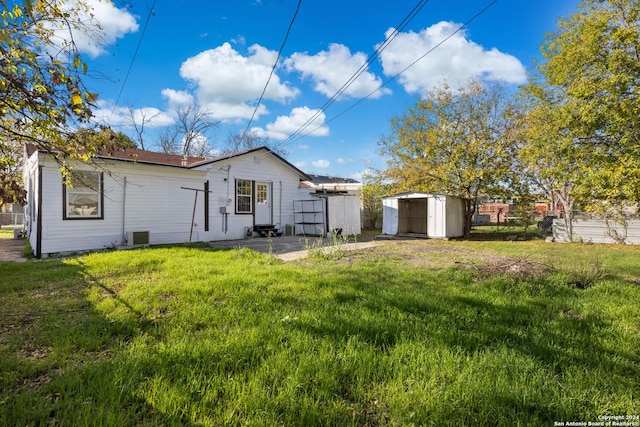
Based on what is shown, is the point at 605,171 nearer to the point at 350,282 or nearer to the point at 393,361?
the point at 350,282

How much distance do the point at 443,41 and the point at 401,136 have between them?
7.99 metres

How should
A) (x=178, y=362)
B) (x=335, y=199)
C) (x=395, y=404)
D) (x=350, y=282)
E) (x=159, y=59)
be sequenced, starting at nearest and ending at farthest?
(x=395, y=404)
(x=178, y=362)
(x=350, y=282)
(x=159, y=59)
(x=335, y=199)

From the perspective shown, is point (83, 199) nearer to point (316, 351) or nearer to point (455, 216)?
point (316, 351)

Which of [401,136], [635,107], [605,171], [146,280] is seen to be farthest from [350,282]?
[401,136]

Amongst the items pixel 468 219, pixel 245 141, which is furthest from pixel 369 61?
pixel 245 141

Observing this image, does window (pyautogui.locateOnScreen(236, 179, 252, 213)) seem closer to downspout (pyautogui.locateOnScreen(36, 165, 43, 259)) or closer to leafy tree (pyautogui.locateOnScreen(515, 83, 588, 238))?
downspout (pyautogui.locateOnScreen(36, 165, 43, 259))

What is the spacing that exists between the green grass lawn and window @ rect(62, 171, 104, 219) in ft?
14.9

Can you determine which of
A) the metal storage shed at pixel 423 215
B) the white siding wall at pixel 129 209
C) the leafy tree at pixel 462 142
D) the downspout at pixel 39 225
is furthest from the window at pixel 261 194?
the downspout at pixel 39 225

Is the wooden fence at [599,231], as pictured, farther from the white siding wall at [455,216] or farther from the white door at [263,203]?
the white door at [263,203]

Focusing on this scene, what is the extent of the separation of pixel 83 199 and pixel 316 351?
9239mm

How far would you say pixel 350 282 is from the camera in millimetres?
4734

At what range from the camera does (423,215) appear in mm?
15930

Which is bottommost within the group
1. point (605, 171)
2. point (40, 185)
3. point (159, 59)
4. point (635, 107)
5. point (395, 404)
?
point (395, 404)

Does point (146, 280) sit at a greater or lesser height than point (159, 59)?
lesser
